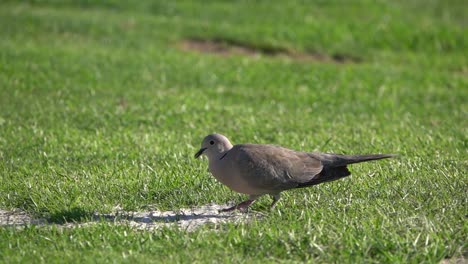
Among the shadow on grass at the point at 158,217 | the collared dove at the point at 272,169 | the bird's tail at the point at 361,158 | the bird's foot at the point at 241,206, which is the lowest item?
the shadow on grass at the point at 158,217

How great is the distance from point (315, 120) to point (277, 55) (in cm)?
533

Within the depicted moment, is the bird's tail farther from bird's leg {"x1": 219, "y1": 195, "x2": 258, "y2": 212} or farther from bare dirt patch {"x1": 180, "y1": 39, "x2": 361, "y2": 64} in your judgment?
bare dirt patch {"x1": 180, "y1": 39, "x2": 361, "y2": 64}

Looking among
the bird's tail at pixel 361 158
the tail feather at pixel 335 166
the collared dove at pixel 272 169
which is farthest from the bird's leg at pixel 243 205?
the bird's tail at pixel 361 158

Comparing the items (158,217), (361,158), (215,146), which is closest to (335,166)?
(361,158)

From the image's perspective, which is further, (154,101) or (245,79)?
(245,79)

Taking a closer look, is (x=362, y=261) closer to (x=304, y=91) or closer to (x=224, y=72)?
(x=304, y=91)

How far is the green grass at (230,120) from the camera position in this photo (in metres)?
5.58

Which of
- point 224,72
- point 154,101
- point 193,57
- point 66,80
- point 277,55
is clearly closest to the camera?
point 154,101

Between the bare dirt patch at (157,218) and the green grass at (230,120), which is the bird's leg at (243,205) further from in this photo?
the green grass at (230,120)

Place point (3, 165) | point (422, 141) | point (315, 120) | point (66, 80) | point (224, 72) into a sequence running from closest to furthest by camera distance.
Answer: point (3, 165) < point (422, 141) < point (315, 120) < point (66, 80) < point (224, 72)

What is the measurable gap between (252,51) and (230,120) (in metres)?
5.61

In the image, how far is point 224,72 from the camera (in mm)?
14109

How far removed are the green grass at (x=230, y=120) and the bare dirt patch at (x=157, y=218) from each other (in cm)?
14

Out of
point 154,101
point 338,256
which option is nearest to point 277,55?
point 154,101
